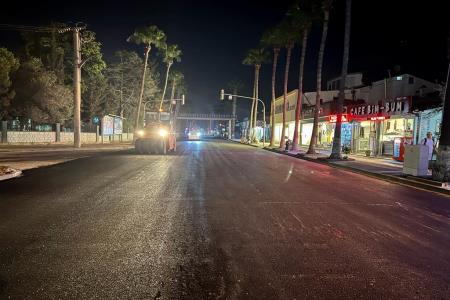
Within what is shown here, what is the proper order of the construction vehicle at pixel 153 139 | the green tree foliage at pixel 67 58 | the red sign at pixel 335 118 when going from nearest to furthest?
the construction vehicle at pixel 153 139
the red sign at pixel 335 118
the green tree foliage at pixel 67 58

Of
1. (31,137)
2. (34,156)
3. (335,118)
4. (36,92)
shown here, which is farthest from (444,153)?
(36,92)

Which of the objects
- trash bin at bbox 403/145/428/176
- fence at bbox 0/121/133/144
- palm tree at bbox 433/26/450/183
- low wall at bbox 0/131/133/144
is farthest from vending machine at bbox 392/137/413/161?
low wall at bbox 0/131/133/144

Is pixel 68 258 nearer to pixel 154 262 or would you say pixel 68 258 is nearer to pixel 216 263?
pixel 154 262

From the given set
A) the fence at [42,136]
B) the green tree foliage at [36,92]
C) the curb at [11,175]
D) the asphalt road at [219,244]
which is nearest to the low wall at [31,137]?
the fence at [42,136]

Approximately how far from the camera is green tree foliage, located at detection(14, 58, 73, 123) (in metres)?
40.2

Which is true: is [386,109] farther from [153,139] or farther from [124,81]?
[124,81]

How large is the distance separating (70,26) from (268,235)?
3204 centimetres

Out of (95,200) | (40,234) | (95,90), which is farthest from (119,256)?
(95,90)

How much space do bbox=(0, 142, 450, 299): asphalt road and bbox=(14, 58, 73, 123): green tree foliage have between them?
32.1 metres

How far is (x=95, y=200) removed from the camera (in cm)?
982

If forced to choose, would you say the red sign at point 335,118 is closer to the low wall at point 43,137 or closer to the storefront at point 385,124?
the storefront at point 385,124

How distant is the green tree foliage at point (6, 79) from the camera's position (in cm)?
3597

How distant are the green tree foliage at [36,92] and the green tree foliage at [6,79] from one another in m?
1.09

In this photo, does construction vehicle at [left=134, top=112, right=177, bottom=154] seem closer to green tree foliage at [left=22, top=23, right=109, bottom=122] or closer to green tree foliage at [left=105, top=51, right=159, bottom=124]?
green tree foliage at [left=22, top=23, right=109, bottom=122]
